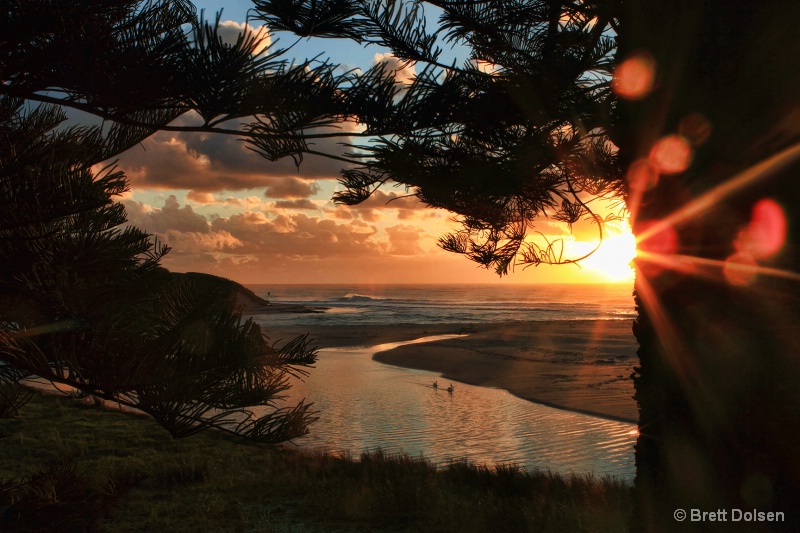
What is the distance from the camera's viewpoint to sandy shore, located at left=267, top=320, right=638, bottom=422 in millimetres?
13164

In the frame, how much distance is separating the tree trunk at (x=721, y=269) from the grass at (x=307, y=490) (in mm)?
3227

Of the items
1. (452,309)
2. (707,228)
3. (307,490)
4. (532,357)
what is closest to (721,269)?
(707,228)

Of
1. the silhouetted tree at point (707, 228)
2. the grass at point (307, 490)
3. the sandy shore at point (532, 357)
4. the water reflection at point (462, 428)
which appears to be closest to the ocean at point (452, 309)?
the sandy shore at point (532, 357)

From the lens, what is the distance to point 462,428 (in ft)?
31.9

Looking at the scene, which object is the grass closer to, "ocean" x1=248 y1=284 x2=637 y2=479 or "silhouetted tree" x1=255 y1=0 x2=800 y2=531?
"ocean" x1=248 y1=284 x2=637 y2=479

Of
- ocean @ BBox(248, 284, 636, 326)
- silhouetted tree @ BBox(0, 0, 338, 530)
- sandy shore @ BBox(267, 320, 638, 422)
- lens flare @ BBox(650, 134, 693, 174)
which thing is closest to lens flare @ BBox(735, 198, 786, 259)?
lens flare @ BBox(650, 134, 693, 174)

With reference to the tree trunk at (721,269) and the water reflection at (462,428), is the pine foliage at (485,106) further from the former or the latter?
the water reflection at (462,428)

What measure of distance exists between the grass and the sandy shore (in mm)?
2446

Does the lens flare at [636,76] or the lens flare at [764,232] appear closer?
the lens flare at [764,232]

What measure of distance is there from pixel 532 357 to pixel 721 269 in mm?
19066

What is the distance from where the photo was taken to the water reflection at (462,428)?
8.02 meters

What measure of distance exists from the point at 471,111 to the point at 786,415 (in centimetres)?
185

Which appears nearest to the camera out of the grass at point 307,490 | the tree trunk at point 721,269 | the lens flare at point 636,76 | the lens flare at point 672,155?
the tree trunk at point 721,269

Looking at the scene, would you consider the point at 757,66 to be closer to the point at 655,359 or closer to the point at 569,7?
the point at 655,359
